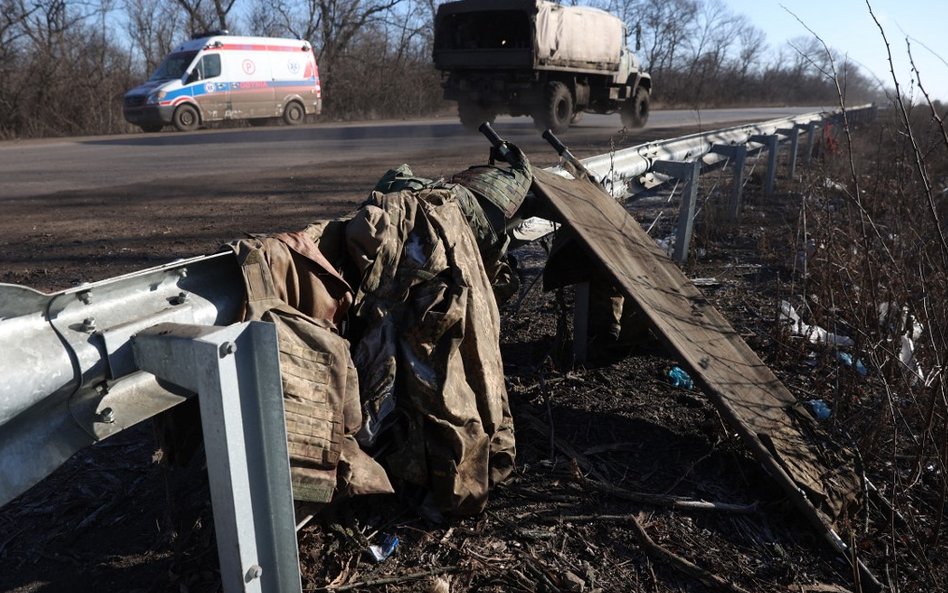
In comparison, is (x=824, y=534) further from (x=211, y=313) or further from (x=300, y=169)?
(x=300, y=169)

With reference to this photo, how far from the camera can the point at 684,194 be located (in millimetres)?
5363

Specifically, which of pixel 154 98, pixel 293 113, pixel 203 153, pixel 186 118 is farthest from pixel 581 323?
pixel 293 113

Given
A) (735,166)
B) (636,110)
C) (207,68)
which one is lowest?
(735,166)

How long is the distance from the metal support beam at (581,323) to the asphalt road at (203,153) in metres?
6.06

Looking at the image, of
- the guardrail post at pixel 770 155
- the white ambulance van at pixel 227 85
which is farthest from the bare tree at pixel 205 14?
the guardrail post at pixel 770 155

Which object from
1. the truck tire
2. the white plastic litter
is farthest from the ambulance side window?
the white plastic litter

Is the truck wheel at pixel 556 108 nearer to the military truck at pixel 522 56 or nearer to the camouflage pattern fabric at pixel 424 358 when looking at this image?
the military truck at pixel 522 56

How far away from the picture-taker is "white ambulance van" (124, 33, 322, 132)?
2081 cm

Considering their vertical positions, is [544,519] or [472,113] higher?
[472,113]

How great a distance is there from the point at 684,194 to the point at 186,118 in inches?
772

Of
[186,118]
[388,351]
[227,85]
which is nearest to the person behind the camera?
[388,351]

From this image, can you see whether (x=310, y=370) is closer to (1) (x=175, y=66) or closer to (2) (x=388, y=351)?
(2) (x=388, y=351)

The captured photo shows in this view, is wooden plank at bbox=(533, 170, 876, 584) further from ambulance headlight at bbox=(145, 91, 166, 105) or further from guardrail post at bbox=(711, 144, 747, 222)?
ambulance headlight at bbox=(145, 91, 166, 105)

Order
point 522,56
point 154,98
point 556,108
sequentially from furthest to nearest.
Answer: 1. point 154,98
2. point 556,108
3. point 522,56
